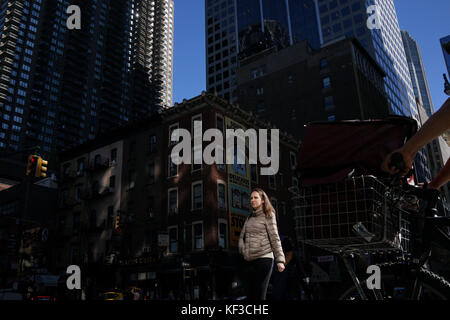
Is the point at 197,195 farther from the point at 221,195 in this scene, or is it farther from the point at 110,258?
the point at 110,258

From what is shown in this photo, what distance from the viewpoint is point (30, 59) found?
370ft

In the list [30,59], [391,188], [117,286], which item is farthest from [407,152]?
[30,59]

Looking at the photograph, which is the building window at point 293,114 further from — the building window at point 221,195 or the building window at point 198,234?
the building window at point 198,234

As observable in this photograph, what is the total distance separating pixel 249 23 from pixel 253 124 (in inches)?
2789

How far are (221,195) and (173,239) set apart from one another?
5279mm

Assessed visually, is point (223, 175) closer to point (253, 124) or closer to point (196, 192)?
point (196, 192)

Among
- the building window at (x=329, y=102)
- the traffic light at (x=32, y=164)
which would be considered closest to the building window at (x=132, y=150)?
the traffic light at (x=32, y=164)

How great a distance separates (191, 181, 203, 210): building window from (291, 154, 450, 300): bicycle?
26.3m

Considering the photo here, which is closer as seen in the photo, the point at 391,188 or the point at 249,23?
the point at 391,188

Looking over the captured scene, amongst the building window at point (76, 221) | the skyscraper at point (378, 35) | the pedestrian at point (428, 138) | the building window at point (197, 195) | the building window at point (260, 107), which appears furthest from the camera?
the skyscraper at point (378, 35)

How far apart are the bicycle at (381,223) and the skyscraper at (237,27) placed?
76.8 metres

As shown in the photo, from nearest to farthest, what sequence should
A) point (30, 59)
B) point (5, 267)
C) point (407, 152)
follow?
point (407, 152), point (5, 267), point (30, 59)

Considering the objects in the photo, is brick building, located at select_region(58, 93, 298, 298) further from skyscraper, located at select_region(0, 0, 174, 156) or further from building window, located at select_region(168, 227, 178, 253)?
skyscraper, located at select_region(0, 0, 174, 156)

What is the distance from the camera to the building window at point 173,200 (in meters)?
31.0
